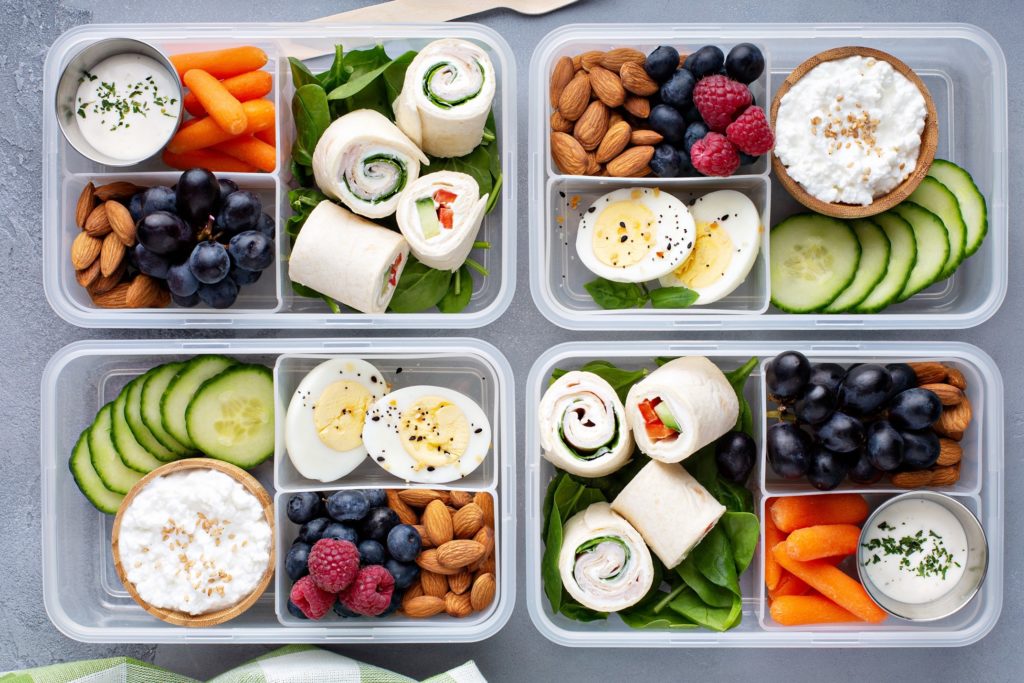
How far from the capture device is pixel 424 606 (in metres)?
1.62

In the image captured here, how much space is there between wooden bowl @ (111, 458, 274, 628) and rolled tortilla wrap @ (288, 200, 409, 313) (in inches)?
15.3

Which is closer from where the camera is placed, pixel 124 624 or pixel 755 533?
pixel 755 533

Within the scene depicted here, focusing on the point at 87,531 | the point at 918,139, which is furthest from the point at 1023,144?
the point at 87,531

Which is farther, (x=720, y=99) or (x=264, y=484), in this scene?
(x=264, y=484)

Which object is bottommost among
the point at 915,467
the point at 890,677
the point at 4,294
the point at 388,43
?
the point at 890,677

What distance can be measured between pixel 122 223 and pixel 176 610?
74 cm

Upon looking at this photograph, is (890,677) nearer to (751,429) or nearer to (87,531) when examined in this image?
(751,429)

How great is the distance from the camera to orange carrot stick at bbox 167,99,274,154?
162cm

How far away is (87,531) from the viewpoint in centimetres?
177

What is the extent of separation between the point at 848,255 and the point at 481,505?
2.89 ft

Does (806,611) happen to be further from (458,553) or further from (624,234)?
(624,234)

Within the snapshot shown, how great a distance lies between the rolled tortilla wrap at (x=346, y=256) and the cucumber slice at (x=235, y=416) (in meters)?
0.24

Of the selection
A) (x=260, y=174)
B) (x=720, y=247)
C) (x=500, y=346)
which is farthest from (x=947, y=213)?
(x=260, y=174)

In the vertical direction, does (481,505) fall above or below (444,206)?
below
